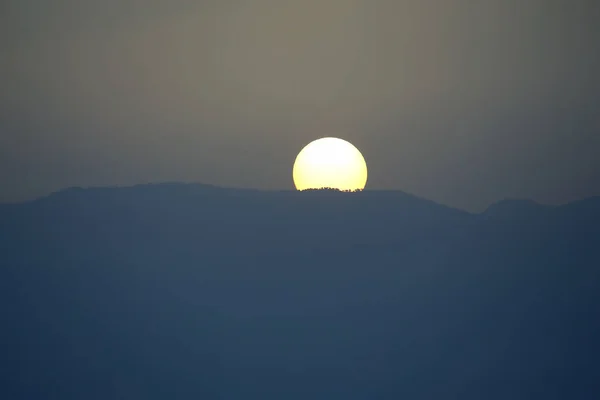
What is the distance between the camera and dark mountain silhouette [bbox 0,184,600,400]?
12.2ft

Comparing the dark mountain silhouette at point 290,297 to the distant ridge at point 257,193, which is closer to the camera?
the dark mountain silhouette at point 290,297

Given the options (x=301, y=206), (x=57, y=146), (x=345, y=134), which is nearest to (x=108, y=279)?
(x=57, y=146)

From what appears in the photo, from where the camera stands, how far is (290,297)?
12.5ft

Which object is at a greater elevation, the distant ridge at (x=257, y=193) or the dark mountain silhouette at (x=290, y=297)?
the distant ridge at (x=257, y=193)

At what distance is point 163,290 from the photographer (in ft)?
12.4

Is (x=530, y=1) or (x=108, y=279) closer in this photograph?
(x=108, y=279)

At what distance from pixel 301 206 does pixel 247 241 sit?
365mm

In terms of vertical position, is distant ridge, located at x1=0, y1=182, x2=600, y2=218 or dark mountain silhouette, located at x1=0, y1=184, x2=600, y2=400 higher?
distant ridge, located at x1=0, y1=182, x2=600, y2=218

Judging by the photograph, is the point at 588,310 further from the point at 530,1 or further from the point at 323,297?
the point at 530,1

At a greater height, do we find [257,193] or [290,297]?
[257,193]

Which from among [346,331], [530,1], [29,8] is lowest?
[346,331]

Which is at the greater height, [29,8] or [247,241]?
[29,8]

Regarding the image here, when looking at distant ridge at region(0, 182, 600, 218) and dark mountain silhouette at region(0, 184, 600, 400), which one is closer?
dark mountain silhouette at region(0, 184, 600, 400)

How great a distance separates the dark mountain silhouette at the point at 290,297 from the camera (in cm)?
371
